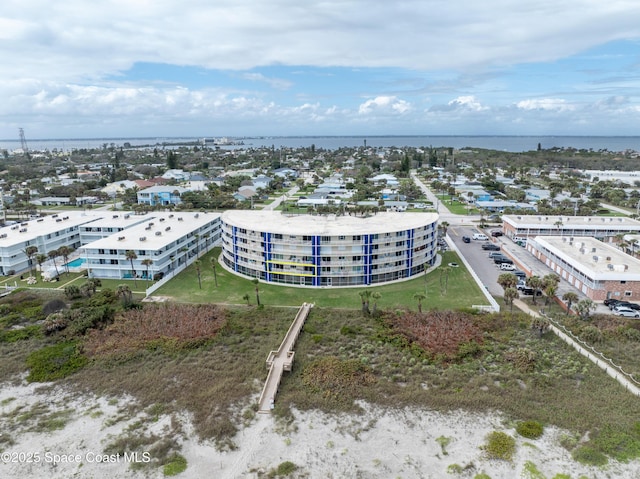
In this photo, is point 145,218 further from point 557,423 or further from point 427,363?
point 557,423

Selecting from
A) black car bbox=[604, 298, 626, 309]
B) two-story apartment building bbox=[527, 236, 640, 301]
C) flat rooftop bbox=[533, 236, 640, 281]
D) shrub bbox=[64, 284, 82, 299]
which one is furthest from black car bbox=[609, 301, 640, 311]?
shrub bbox=[64, 284, 82, 299]

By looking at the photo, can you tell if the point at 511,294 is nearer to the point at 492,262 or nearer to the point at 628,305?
the point at 628,305

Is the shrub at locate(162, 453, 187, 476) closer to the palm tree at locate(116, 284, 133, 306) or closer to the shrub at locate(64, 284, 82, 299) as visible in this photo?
the palm tree at locate(116, 284, 133, 306)

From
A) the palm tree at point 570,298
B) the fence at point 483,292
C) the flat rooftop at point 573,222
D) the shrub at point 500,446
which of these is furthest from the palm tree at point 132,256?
the flat rooftop at point 573,222

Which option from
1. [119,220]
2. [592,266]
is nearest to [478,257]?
[592,266]

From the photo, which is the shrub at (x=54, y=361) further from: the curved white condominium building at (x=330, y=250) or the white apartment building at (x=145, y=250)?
the curved white condominium building at (x=330, y=250)
